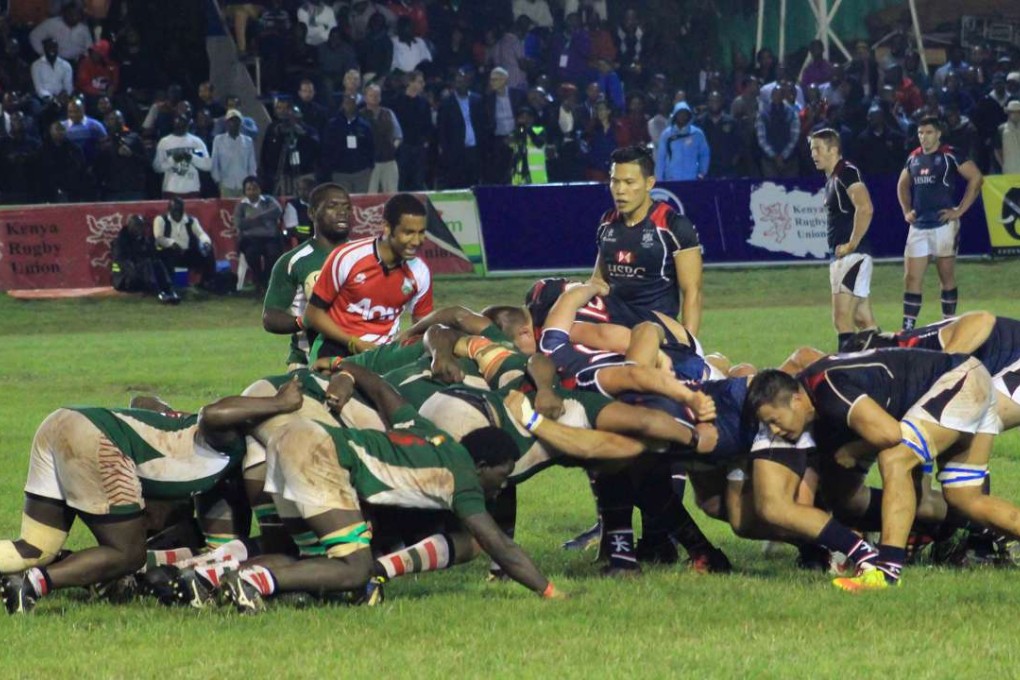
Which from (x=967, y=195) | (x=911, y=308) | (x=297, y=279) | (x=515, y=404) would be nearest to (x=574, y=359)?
(x=515, y=404)

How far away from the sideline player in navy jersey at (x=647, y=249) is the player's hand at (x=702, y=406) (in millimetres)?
1879

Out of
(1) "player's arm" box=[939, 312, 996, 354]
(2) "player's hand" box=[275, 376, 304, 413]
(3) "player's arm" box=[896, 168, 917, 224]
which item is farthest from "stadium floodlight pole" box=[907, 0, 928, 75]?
(2) "player's hand" box=[275, 376, 304, 413]

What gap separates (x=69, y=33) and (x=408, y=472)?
68.8 feet

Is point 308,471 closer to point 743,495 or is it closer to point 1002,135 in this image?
point 743,495

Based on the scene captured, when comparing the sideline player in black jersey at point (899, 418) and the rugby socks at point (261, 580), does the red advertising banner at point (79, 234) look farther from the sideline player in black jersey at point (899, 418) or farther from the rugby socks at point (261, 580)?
the rugby socks at point (261, 580)

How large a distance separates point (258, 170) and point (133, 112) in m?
2.03

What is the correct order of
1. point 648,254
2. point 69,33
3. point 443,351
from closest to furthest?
point 443,351, point 648,254, point 69,33

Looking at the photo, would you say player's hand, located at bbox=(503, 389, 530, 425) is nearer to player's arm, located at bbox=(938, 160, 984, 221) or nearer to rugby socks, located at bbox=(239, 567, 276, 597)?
rugby socks, located at bbox=(239, 567, 276, 597)

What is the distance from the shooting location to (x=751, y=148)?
93.8ft

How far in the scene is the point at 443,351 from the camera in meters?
9.03

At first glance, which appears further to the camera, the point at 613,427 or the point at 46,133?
the point at 46,133

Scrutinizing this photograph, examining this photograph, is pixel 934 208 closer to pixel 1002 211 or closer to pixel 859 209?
pixel 859 209

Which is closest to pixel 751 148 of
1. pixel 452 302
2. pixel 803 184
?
pixel 803 184

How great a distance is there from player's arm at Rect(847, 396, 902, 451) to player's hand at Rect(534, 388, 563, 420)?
136 cm
